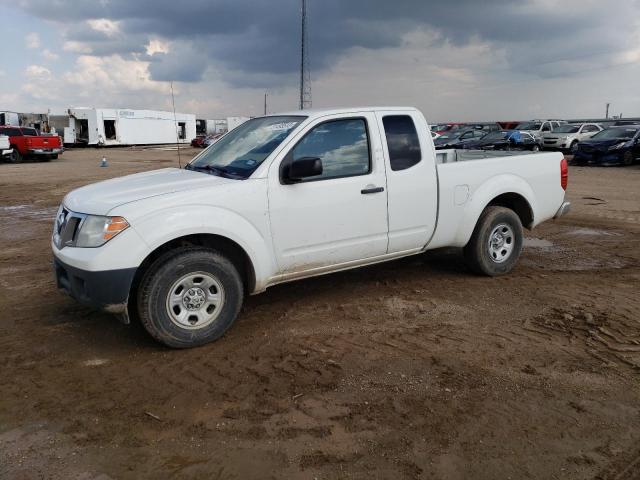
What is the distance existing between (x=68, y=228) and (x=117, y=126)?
144ft

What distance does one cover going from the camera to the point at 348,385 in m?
3.66

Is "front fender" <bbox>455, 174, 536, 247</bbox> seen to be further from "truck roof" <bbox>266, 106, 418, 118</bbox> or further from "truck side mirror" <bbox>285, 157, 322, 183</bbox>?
"truck side mirror" <bbox>285, 157, 322, 183</bbox>

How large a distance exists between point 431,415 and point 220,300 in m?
1.93

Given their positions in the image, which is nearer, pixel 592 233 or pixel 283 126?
pixel 283 126

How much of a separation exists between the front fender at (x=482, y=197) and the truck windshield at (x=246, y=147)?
6.82ft

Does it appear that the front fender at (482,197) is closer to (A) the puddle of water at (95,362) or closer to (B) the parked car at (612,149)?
(A) the puddle of water at (95,362)

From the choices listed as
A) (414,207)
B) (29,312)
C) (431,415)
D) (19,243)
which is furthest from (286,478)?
(19,243)

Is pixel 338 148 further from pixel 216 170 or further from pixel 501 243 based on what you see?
pixel 501 243

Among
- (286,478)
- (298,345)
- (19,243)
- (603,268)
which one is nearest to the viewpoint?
(286,478)

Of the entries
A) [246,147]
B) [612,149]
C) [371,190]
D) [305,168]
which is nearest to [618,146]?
[612,149]

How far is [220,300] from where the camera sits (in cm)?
436

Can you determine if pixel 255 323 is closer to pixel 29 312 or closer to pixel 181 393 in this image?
pixel 181 393

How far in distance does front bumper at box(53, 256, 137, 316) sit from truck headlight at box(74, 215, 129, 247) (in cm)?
22

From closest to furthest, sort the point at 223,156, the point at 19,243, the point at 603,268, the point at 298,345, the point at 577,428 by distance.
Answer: the point at 577,428 < the point at 298,345 < the point at 223,156 < the point at 603,268 < the point at 19,243
